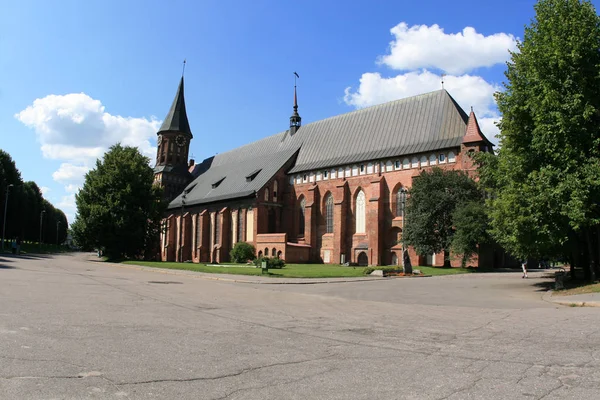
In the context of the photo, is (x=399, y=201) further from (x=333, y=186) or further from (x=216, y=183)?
(x=216, y=183)

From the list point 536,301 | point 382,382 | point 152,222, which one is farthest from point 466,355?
point 152,222

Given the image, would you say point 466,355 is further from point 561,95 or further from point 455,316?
point 561,95

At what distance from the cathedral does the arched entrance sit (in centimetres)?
12

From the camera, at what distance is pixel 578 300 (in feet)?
48.5

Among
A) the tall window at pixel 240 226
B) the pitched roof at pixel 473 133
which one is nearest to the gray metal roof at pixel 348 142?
the pitched roof at pixel 473 133

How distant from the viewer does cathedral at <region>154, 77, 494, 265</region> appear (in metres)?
46.5

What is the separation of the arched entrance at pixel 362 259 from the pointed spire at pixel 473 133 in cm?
1530

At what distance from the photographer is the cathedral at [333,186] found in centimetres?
4647

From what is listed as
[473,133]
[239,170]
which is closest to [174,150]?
[239,170]

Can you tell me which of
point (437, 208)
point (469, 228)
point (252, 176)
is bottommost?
point (469, 228)

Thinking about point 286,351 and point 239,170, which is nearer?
point 286,351

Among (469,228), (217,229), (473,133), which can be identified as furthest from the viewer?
(217,229)

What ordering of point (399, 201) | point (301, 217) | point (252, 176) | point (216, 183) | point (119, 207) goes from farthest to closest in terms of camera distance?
point (216, 183) → point (252, 176) → point (301, 217) → point (119, 207) → point (399, 201)

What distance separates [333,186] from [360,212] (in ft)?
16.2
